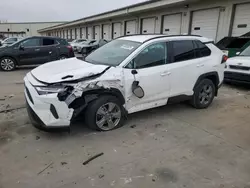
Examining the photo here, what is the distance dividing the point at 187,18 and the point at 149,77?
494 inches

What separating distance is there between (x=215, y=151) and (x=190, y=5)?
13460mm

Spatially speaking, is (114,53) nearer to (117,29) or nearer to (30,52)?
(30,52)

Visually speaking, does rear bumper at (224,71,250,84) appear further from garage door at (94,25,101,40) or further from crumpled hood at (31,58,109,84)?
garage door at (94,25,101,40)

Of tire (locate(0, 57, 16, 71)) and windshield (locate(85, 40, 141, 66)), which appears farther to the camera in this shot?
tire (locate(0, 57, 16, 71))

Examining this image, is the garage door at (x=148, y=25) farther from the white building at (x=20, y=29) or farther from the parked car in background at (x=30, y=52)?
the white building at (x=20, y=29)

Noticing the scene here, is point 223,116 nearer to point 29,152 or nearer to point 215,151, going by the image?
point 215,151

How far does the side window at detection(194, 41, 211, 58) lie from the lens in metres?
5.19

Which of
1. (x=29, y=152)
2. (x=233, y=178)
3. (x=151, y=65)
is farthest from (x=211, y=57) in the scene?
(x=29, y=152)

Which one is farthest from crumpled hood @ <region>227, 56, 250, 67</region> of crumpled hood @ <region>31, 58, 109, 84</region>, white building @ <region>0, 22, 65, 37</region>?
white building @ <region>0, 22, 65, 37</region>

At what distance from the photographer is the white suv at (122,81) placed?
11.7ft

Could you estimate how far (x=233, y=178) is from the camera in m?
2.89

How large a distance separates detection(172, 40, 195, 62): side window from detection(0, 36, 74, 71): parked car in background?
8.17 metres

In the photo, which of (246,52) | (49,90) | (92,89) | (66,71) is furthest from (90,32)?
(49,90)

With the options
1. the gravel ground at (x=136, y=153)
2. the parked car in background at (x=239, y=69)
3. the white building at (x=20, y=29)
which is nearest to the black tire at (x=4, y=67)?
the gravel ground at (x=136, y=153)
